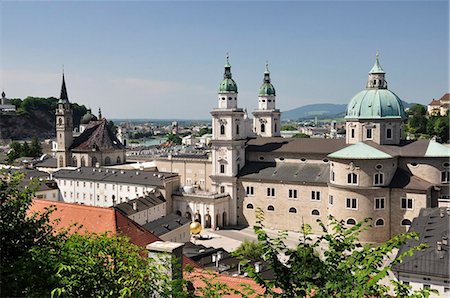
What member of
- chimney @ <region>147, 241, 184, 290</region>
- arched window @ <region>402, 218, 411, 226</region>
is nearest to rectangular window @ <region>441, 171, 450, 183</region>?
arched window @ <region>402, 218, 411, 226</region>

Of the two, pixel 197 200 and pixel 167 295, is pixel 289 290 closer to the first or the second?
pixel 167 295

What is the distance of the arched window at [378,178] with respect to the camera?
49.1 metres

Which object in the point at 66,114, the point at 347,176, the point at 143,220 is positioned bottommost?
the point at 143,220

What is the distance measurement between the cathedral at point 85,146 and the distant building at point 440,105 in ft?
297

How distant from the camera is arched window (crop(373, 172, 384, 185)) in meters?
49.1

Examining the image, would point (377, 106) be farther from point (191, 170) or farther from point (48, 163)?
point (48, 163)

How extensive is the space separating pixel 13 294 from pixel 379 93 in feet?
165

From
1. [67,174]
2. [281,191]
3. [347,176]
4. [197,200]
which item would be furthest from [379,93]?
[67,174]

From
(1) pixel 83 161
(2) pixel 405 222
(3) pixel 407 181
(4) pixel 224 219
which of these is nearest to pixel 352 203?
(2) pixel 405 222

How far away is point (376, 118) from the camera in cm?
5378

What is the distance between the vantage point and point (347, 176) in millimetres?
49719

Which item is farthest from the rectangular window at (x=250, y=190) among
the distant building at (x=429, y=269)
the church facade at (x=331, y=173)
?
the distant building at (x=429, y=269)

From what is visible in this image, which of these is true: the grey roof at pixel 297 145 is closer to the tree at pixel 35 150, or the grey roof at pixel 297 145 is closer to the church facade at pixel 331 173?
the church facade at pixel 331 173

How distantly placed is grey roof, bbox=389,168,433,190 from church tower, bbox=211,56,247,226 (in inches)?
712
